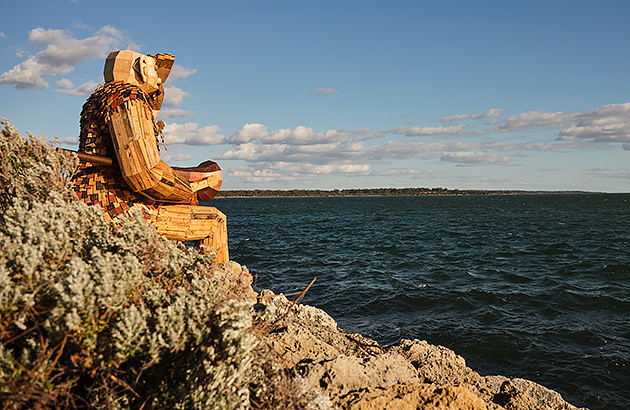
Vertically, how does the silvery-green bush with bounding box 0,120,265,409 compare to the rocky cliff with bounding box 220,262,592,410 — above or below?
above

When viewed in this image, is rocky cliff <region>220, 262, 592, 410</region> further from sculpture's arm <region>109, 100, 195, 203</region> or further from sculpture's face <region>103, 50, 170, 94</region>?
sculpture's face <region>103, 50, 170, 94</region>

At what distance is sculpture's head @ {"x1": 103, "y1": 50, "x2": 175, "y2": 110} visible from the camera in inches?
176

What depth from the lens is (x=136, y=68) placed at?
4.54 meters

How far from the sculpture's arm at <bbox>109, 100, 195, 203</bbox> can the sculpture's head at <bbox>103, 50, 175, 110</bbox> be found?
435mm

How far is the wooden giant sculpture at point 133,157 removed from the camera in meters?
4.11

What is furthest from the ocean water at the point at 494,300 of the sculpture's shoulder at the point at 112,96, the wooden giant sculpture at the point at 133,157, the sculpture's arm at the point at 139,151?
the sculpture's shoulder at the point at 112,96

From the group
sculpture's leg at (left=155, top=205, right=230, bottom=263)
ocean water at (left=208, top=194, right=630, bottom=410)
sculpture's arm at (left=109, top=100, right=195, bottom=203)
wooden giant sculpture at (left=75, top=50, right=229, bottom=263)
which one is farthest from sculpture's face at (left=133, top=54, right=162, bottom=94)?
ocean water at (left=208, top=194, right=630, bottom=410)

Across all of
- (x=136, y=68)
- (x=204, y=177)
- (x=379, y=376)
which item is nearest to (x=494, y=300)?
(x=379, y=376)

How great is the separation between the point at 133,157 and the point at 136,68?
1075 mm

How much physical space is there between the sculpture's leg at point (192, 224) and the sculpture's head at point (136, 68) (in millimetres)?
1338

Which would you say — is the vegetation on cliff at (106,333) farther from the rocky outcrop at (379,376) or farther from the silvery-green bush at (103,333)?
the rocky outcrop at (379,376)

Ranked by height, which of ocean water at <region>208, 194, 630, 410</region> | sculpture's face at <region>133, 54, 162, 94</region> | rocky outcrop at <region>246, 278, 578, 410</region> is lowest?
ocean water at <region>208, 194, 630, 410</region>

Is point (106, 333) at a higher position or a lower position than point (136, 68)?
lower

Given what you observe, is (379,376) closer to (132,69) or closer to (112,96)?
(112,96)
